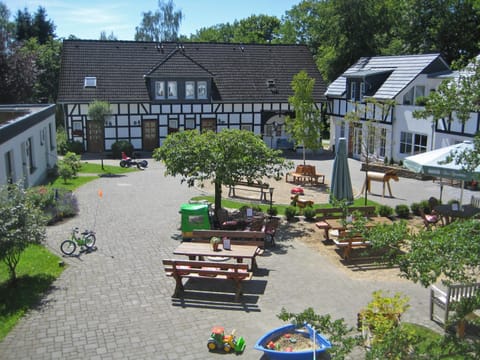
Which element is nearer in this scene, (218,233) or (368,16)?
(218,233)

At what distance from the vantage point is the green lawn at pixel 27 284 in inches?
411

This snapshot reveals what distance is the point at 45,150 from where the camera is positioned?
26.0 meters

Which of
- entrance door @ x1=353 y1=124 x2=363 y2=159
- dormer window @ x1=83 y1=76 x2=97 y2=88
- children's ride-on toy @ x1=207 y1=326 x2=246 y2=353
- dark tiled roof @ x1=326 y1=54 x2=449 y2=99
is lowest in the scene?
children's ride-on toy @ x1=207 y1=326 x2=246 y2=353

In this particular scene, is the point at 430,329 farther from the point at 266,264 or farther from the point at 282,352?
the point at 266,264

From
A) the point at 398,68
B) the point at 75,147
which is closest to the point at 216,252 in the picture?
the point at 398,68

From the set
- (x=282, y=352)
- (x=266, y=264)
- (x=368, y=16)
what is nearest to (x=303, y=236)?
(x=266, y=264)

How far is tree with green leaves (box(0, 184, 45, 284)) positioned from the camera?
10773 millimetres

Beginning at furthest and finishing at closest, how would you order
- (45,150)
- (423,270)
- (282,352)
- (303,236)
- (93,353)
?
(45,150), (303,236), (93,353), (282,352), (423,270)

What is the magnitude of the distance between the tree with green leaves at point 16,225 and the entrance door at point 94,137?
21.7 m

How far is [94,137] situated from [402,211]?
2111 cm

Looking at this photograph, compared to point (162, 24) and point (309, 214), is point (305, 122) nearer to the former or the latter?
point (309, 214)

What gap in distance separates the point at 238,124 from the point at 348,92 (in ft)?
24.2

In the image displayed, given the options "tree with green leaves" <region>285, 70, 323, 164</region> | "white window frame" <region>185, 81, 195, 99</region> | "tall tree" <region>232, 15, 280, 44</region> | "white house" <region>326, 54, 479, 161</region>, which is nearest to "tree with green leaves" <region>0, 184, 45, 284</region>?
"tree with green leaves" <region>285, 70, 323, 164</region>

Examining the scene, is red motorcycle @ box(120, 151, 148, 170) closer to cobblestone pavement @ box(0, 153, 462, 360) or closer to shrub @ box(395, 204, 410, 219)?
cobblestone pavement @ box(0, 153, 462, 360)
